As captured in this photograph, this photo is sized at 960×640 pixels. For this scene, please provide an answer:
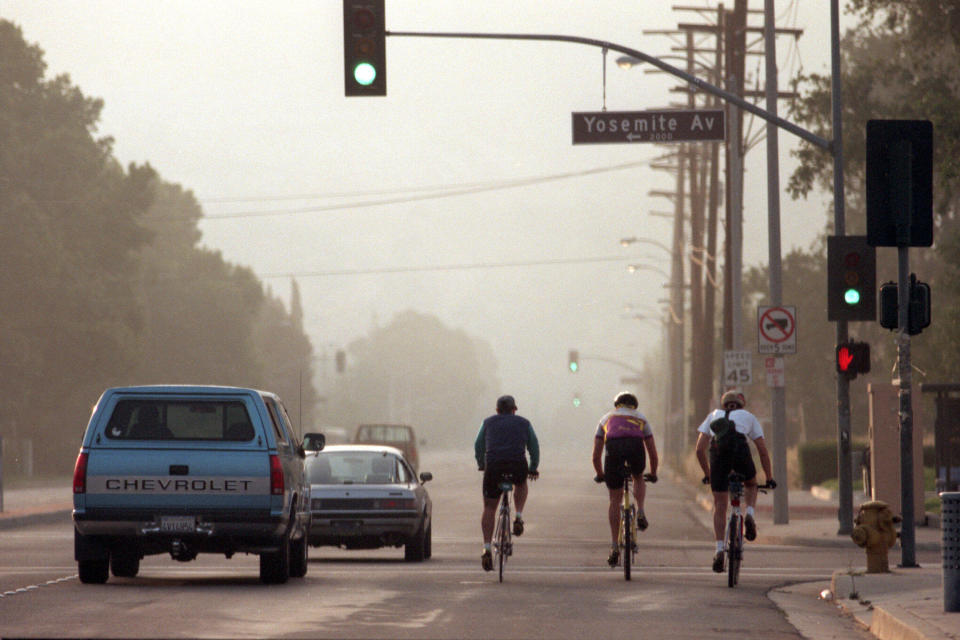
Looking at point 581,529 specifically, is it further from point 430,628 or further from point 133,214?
point 133,214

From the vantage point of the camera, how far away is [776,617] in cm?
1439

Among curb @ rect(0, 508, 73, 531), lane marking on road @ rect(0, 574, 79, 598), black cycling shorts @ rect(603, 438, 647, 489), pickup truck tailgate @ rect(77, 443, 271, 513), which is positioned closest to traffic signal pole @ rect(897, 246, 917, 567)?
black cycling shorts @ rect(603, 438, 647, 489)

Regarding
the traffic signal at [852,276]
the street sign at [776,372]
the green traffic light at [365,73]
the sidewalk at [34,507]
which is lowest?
the sidewalk at [34,507]

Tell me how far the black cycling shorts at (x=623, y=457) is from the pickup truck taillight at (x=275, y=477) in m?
3.57

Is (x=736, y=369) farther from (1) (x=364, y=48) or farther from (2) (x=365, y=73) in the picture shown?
(1) (x=364, y=48)

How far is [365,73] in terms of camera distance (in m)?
19.9

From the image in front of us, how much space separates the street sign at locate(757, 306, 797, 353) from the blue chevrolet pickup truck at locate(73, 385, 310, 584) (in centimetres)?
1525

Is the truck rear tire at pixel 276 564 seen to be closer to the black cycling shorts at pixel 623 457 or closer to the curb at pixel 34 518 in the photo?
the black cycling shorts at pixel 623 457

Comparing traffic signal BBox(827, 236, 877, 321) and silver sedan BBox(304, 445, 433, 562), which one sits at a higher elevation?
traffic signal BBox(827, 236, 877, 321)

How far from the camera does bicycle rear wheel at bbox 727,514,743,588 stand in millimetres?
16891

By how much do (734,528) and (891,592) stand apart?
168 centimetres

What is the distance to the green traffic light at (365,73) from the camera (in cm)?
1986

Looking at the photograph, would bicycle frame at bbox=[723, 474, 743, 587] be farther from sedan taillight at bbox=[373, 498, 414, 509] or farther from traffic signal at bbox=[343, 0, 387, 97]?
traffic signal at bbox=[343, 0, 387, 97]

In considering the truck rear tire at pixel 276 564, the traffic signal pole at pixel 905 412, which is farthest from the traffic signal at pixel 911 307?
the truck rear tire at pixel 276 564
